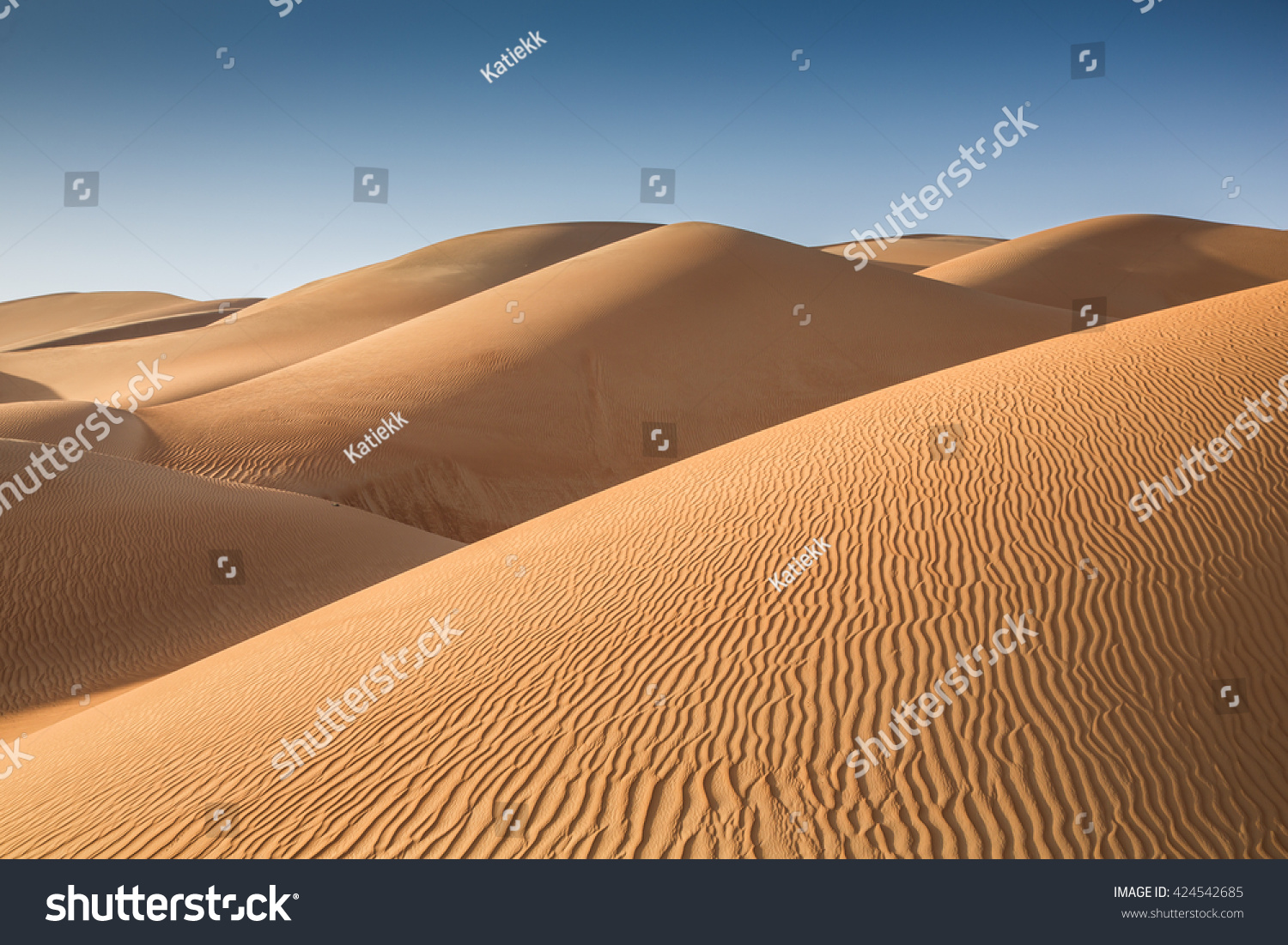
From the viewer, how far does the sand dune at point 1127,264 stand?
5756 cm

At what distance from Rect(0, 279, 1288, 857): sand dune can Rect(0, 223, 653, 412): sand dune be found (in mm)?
30933

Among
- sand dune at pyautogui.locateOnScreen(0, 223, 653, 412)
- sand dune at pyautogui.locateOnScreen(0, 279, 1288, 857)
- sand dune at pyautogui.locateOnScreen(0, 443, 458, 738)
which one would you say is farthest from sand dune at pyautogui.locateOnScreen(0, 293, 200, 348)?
sand dune at pyautogui.locateOnScreen(0, 279, 1288, 857)

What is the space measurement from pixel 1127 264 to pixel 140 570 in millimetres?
69430

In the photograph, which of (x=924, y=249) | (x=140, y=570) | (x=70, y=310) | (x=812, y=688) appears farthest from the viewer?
(x=924, y=249)

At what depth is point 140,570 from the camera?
538 inches

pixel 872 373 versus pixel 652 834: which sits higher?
pixel 872 373

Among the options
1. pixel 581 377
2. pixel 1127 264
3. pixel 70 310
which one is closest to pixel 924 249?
pixel 1127 264

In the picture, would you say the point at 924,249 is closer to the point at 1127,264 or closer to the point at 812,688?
the point at 1127,264

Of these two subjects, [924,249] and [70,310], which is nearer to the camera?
[70,310]

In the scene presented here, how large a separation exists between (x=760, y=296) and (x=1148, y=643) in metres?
30.0

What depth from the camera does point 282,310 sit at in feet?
195

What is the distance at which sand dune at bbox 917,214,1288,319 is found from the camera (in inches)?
2266

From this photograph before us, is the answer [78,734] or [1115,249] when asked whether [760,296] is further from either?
[1115,249]
